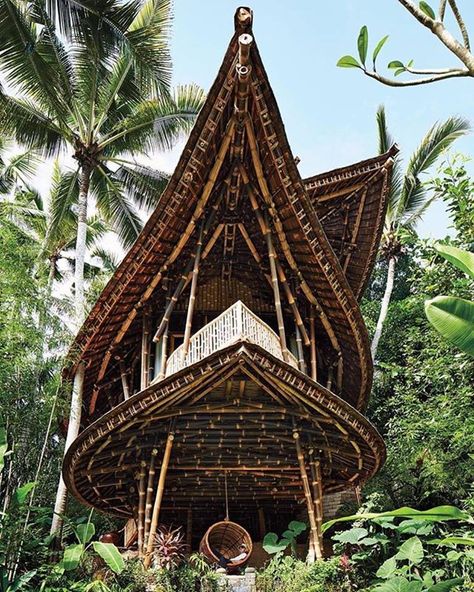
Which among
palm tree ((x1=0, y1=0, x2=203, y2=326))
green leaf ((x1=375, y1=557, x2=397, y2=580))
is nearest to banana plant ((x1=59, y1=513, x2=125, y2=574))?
green leaf ((x1=375, y1=557, x2=397, y2=580))

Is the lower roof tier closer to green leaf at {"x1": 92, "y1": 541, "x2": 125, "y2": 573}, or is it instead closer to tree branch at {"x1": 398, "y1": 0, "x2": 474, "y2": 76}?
green leaf at {"x1": 92, "y1": 541, "x2": 125, "y2": 573}

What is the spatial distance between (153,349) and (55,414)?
5.93ft

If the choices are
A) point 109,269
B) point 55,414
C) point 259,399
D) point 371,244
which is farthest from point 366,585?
point 109,269

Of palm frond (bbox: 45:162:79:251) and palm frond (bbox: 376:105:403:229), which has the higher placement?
palm frond (bbox: 376:105:403:229)

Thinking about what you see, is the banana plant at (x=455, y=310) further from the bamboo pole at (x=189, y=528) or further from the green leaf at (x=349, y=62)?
the bamboo pole at (x=189, y=528)

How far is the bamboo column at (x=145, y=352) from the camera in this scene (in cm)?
911

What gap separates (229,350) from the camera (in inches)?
284

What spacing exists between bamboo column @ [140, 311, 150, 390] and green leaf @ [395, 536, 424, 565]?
4137 mm

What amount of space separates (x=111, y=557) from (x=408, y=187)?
44.5 ft

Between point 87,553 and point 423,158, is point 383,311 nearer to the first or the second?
point 423,158

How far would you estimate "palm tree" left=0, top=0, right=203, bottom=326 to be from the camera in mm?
11281

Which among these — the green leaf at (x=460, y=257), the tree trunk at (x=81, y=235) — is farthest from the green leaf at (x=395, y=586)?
the tree trunk at (x=81, y=235)

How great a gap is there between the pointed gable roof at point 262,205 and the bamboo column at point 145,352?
0.70 feet

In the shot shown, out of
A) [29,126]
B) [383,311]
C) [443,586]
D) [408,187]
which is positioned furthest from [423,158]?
[443,586]
